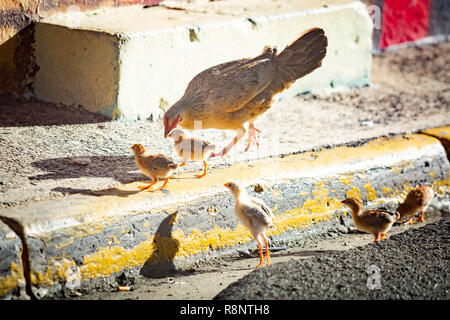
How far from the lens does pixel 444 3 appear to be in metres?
9.20

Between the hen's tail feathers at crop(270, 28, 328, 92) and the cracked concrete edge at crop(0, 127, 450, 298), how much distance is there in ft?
2.09

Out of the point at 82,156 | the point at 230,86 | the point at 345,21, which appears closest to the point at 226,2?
the point at 345,21

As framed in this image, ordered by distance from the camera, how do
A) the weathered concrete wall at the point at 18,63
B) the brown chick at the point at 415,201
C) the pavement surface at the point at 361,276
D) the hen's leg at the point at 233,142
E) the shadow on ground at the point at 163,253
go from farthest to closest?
the weathered concrete wall at the point at 18,63 < the hen's leg at the point at 233,142 < the brown chick at the point at 415,201 < the shadow on ground at the point at 163,253 < the pavement surface at the point at 361,276

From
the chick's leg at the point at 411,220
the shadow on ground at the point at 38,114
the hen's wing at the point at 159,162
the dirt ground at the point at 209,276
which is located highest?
the shadow on ground at the point at 38,114

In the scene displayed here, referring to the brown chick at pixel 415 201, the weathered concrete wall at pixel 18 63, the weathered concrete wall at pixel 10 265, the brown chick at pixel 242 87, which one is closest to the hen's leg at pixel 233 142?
the brown chick at pixel 242 87

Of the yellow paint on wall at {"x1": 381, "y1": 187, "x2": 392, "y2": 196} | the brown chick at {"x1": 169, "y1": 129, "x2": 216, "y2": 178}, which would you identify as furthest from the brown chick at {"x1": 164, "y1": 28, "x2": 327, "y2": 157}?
the yellow paint on wall at {"x1": 381, "y1": 187, "x2": 392, "y2": 196}

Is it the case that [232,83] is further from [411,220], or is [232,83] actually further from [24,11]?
[24,11]

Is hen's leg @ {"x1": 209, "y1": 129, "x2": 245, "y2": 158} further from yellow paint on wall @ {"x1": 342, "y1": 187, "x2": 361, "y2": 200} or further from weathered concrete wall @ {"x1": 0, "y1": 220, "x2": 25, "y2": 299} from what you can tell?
weathered concrete wall @ {"x1": 0, "y1": 220, "x2": 25, "y2": 299}

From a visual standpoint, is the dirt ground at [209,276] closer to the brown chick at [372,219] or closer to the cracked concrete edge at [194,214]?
the cracked concrete edge at [194,214]

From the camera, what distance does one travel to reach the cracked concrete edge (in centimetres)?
378

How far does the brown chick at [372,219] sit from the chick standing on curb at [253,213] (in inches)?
29.1

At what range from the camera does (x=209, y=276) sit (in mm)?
4152

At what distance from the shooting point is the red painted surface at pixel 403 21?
8617 mm

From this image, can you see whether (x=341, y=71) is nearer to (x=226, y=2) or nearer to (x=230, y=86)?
(x=226, y=2)
